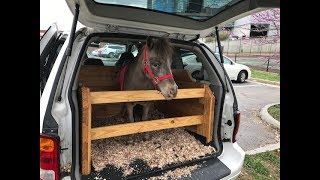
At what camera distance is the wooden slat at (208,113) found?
3.06 metres

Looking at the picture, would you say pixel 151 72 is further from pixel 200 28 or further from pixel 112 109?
pixel 112 109

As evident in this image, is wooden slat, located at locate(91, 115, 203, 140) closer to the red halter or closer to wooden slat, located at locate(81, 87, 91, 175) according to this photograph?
wooden slat, located at locate(81, 87, 91, 175)

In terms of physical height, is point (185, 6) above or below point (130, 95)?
above

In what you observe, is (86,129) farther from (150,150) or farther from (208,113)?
(208,113)

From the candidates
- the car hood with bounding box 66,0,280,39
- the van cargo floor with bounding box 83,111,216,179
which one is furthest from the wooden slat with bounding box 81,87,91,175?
the car hood with bounding box 66,0,280,39

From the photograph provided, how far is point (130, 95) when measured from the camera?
8.83ft

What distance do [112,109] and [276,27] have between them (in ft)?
14.1

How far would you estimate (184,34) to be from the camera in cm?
321

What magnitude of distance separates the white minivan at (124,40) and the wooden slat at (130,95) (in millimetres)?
182

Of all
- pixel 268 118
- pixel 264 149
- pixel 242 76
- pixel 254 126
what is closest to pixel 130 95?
pixel 264 149

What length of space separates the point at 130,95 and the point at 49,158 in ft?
3.01
